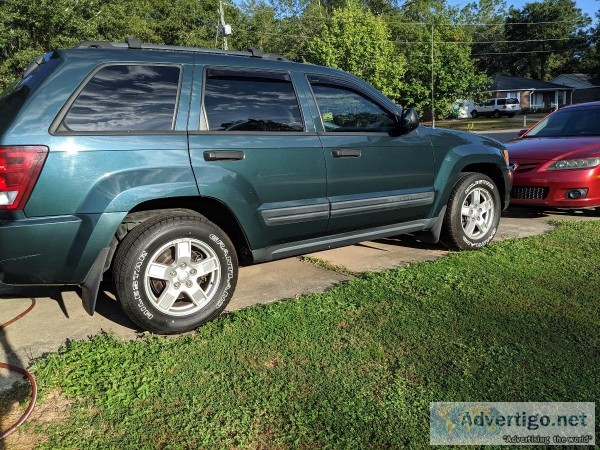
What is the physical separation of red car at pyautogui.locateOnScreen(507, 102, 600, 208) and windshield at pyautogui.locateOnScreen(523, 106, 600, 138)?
0.01 meters

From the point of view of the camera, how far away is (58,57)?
10.3 feet

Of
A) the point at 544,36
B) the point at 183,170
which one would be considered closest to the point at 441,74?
the point at 183,170

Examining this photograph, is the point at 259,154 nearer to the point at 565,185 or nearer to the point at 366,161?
the point at 366,161

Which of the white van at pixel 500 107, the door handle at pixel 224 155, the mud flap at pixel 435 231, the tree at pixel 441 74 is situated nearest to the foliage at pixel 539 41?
the white van at pixel 500 107

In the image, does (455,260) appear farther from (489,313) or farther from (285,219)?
(285,219)

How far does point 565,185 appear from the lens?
6332 millimetres

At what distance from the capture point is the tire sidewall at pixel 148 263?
3193 millimetres

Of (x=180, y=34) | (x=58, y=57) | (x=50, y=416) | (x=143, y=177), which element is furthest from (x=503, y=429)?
(x=180, y=34)

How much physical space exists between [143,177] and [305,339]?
1.48 m

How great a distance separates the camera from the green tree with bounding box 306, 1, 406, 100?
34062 millimetres

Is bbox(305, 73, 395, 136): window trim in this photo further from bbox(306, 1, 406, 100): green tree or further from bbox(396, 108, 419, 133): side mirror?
bbox(306, 1, 406, 100): green tree

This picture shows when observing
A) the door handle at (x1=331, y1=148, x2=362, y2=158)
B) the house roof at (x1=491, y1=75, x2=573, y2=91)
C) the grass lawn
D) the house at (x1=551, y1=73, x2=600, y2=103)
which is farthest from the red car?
the house at (x1=551, y1=73, x2=600, y2=103)

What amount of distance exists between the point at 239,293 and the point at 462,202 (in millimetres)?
2487

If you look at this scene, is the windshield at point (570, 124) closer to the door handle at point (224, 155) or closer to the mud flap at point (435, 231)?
the mud flap at point (435, 231)
